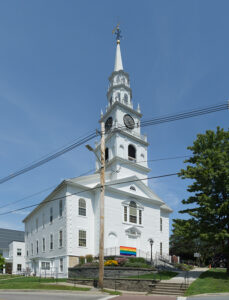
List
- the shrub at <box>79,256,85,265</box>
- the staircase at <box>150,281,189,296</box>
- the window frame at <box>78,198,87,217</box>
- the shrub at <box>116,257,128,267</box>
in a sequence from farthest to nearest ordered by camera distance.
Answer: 1. the window frame at <box>78,198,87,217</box>
2. the shrub at <box>79,256,85,265</box>
3. the shrub at <box>116,257,128,267</box>
4. the staircase at <box>150,281,189,296</box>

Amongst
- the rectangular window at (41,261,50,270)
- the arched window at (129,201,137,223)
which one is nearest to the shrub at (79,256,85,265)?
the rectangular window at (41,261,50,270)

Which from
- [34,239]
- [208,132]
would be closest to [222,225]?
[208,132]

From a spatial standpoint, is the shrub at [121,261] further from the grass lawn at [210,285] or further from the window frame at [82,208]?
the grass lawn at [210,285]

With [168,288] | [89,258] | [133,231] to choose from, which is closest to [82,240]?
[89,258]

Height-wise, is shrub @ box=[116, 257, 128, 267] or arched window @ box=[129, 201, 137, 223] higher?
arched window @ box=[129, 201, 137, 223]

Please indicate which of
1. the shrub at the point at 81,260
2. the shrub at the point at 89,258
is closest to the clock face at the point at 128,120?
the shrub at the point at 89,258

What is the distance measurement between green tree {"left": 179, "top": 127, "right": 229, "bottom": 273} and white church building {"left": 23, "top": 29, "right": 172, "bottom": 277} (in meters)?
6.52

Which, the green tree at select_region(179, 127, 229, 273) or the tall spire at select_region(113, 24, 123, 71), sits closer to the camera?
the green tree at select_region(179, 127, 229, 273)

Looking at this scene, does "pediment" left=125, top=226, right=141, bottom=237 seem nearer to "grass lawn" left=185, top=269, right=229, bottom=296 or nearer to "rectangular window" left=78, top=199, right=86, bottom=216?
"rectangular window" left=78, top=199, right=86, bottom=216

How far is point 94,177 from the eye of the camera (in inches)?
1446

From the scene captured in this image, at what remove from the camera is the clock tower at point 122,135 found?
129ft

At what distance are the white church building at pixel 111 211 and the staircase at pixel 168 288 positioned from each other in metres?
10.3

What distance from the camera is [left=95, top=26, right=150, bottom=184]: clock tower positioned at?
3944cm

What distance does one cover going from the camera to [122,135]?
40562 millimetres
